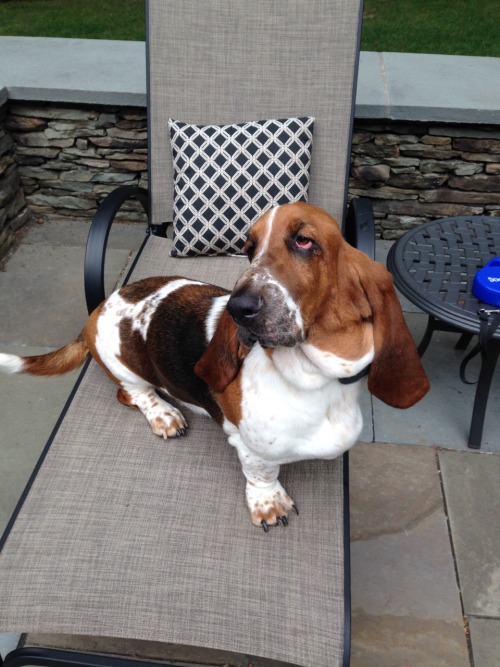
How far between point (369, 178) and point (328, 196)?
3.44 feet

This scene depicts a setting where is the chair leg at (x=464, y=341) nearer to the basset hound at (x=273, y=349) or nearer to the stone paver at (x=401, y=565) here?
the stone paver at (x=401, y=565)

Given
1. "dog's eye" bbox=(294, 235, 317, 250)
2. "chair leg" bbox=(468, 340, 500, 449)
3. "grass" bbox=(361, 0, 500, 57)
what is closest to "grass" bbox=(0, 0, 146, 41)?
"grass" bbox=(361, 0, 500, 57)

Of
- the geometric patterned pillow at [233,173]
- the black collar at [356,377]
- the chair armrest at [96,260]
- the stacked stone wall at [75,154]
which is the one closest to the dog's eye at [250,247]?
the black collar at [356,377]

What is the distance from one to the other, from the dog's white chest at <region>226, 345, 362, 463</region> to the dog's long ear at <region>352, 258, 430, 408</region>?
4.5 inches

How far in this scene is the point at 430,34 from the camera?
19.4 feet

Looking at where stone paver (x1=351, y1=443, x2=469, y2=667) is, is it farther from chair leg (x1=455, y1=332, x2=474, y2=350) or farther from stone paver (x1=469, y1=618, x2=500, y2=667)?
chair leg (x1=455, y1=332, x2=474, y2=350)

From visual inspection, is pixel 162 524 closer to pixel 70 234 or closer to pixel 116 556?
pixel 116 556

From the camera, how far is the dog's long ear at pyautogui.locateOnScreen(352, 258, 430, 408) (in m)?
1.50

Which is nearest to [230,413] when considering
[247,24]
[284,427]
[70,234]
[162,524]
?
[284,427]

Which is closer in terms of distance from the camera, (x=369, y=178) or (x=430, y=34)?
(x=369, y=178)

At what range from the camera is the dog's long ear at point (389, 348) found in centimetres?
150

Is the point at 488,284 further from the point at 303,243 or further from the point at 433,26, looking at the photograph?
the point at 433,26

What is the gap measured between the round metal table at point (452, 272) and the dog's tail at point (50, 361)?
1.29 m

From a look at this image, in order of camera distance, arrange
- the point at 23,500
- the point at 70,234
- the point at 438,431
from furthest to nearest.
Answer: the point at 70,234
the point at 438,431
the point at 23,500
